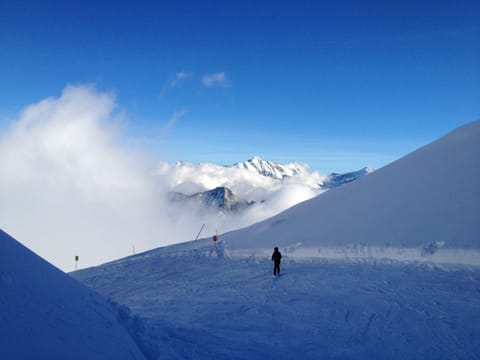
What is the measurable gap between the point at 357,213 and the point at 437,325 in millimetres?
14762

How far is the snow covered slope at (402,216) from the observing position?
1834 cm

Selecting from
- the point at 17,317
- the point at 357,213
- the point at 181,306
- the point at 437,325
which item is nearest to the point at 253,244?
the point at 357,213

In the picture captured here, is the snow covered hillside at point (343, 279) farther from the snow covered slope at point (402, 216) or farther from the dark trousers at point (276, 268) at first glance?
the dark trousers at point (276, 268)

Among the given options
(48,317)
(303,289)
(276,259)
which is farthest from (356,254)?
(48,317)

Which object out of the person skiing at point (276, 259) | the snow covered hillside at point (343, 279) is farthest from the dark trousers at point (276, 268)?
the snow covered hillside at point (343, 279)

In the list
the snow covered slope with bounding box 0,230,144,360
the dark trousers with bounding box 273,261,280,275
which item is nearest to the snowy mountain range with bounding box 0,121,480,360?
the snow covered slope with bounding box 0,230,144,360

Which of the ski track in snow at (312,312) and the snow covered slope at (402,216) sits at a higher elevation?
the snow covered slope at (402,216)

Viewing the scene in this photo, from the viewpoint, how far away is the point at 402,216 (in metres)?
22.0

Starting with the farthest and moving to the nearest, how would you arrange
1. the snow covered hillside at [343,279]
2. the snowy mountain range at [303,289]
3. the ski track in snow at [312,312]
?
the snow covered hillside at [343,279] < the ski track in snow at [312,312] < the snowy mountain range at [303,289]

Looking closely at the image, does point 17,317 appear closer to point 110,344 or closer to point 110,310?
point 110,344

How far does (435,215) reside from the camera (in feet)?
67.9

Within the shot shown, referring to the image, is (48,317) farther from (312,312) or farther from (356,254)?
(356,254)

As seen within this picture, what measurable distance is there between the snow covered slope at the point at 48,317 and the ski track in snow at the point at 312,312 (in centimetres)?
129

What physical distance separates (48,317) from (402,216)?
20.3 metres
